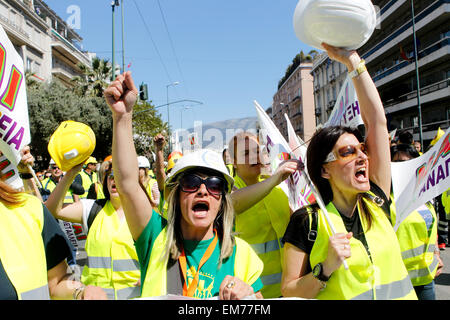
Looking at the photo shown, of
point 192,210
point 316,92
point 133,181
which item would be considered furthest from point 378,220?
point 316,92

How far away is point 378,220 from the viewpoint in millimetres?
1901

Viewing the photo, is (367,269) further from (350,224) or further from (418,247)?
(418,247)

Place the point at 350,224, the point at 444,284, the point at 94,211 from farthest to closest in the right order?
the point at 444,284 → the point at 94,211 → the point at 350,224

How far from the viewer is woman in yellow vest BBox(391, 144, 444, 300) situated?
8.64ft

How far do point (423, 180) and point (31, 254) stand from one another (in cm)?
221

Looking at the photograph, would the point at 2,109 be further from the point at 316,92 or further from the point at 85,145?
the point at 316,92

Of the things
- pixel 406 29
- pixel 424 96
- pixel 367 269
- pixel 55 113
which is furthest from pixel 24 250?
pixel 406 29

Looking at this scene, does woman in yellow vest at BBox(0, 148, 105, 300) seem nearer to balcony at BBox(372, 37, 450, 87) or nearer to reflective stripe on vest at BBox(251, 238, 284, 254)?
reflective stripe on vest at BBox(251, 238, 284, 254)

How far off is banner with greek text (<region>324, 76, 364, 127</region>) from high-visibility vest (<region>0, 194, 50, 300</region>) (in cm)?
200

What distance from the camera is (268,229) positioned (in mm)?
2842

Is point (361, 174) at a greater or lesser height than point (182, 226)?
greater

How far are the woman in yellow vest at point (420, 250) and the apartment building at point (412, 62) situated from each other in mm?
27598
